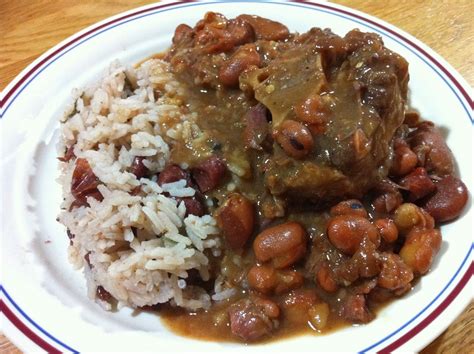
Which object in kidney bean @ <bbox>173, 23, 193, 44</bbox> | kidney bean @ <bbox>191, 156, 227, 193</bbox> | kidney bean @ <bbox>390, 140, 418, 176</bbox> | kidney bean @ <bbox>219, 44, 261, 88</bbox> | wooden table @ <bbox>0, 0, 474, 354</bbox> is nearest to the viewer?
kidney bean @ <bbox>191, 156, 227, 193</bbox>

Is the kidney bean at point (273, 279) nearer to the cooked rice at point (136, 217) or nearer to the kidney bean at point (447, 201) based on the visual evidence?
the cooked rice at point (136, 217)

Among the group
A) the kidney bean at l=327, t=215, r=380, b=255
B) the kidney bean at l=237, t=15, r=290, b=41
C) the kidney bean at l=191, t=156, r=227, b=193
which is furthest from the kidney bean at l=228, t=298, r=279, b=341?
the kidney bean at l=237, t=15, r=290, b=41

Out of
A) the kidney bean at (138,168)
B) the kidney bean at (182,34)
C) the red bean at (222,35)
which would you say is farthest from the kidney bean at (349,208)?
the kidney bean at (182,34)

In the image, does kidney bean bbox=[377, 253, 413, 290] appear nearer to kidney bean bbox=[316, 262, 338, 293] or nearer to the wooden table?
kidney bean bbox=[316, 262, 338, 293]

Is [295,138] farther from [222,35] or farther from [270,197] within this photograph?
[222,35]

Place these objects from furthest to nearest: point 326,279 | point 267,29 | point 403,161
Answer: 1. point 267,29
2. point 403,161
3. point 326,279

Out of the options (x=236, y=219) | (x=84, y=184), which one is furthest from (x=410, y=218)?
(x=84, y=184)

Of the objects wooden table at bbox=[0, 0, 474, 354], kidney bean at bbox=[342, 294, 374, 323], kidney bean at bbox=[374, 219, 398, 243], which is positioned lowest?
kidney bean at bbox=[342, 294, 374, 323]

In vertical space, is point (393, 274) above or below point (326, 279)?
above
